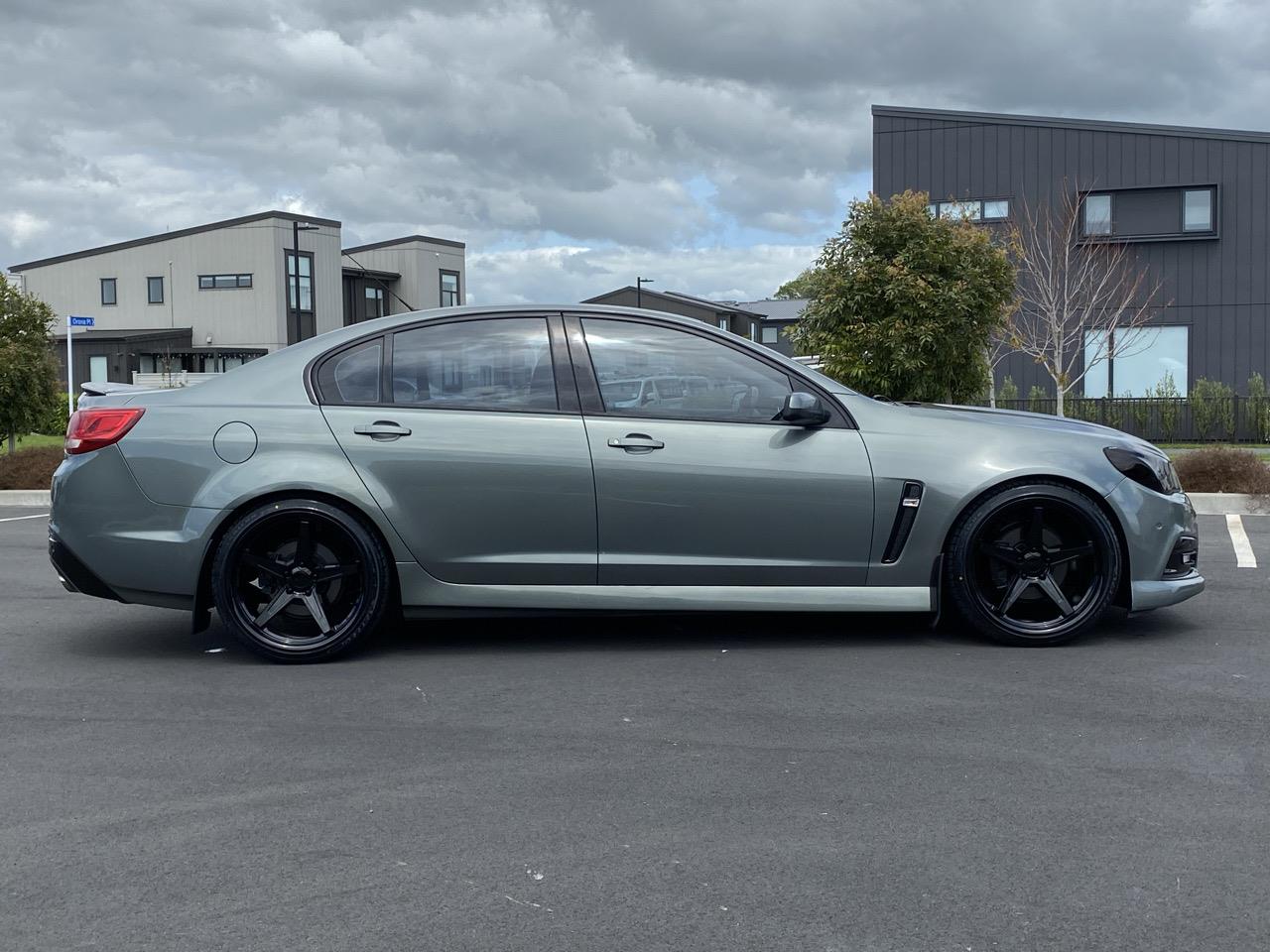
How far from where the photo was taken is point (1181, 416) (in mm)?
27266

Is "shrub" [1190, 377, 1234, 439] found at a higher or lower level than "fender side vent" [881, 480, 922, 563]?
higher

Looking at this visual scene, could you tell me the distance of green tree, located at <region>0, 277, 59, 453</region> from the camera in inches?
680

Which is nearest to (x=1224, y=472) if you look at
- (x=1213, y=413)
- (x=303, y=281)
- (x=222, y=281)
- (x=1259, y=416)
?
(x=1259, y=416)

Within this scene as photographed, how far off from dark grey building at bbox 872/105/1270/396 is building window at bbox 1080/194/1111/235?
0.02 metres

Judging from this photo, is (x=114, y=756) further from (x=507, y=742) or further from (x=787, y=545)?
(x=787, y=545)

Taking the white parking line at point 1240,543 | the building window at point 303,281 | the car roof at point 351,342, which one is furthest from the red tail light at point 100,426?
the building window at point 303,281

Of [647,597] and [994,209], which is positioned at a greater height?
[994,209]

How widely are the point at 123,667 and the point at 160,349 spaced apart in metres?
52.1

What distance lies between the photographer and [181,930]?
3.00 m

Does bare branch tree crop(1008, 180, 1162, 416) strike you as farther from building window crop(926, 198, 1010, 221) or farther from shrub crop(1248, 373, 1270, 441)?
shrub crop(1248, 373, 1270, 441)

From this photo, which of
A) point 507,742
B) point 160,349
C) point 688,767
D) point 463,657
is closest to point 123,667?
point 463,657

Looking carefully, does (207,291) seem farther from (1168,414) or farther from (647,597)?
(647,597)

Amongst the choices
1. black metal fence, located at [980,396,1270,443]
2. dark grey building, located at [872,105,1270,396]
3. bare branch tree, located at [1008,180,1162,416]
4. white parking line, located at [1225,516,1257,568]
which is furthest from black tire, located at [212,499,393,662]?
dark grey building, located at [872,105,1270,396]

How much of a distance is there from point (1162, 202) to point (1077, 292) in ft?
9.54
